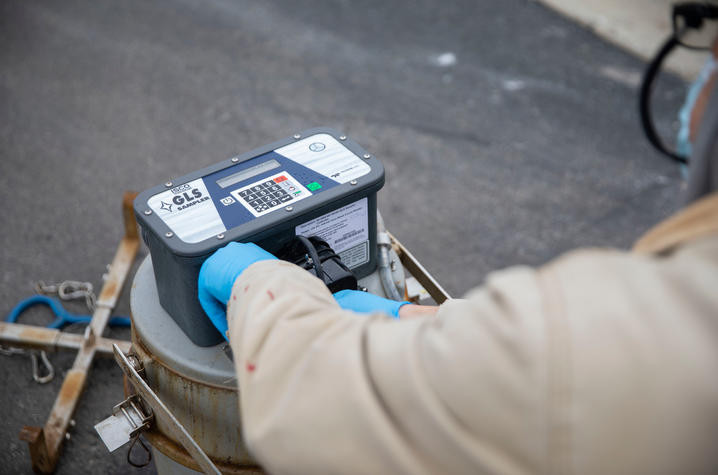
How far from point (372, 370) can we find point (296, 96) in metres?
2.67

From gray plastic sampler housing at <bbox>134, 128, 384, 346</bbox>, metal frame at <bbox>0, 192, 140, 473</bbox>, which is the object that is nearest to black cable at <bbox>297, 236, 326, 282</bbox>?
gray plastic sampler housing at <bbox>134, 128, 384, 346</bbox>

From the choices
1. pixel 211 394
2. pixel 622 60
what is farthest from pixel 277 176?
pixel 622 60

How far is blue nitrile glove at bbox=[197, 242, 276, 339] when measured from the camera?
107 cm

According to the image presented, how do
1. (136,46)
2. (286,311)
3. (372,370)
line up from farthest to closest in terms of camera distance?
(136,46) < (286,311) < (372,370)

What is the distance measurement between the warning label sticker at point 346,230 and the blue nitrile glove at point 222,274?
0.52ft

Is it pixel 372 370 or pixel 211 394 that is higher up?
pixel 372 370

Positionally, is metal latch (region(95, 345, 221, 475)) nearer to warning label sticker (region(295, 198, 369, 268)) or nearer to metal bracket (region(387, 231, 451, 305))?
warning label sticker (region(295, 198, 369, 268))

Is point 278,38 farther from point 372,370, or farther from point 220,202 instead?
point 372,370

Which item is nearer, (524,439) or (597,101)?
(524,439)

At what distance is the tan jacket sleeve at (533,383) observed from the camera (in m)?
0.64

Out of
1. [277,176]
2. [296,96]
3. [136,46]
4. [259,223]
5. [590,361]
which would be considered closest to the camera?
[590,361]

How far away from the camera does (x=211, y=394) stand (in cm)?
122

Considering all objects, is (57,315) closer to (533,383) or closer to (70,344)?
(70,344)

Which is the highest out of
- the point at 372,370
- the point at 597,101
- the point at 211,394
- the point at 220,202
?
the point at 372,370
